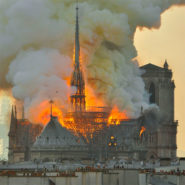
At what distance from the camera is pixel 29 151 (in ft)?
629

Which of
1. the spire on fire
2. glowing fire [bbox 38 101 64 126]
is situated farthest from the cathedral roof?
the spire on fire

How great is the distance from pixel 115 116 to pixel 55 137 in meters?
8.14

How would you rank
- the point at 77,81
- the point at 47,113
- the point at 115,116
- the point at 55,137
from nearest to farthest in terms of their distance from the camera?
the point at 47,113 < the point at 77,81 < the point at 55,137 < the point at 115,116

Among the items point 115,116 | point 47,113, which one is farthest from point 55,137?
point 115,116

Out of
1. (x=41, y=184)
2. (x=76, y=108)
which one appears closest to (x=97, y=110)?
(x=76, y=108)

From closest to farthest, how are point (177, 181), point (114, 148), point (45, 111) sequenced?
point (177, 181) < point (45, 111) < point (114, 148)

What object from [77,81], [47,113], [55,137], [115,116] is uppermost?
[77,81]

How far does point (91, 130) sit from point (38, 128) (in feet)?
27.6

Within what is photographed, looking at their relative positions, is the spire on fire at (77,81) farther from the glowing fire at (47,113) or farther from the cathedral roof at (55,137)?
the cathedral roof at (55,137)

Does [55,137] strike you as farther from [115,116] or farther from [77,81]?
[115,116]

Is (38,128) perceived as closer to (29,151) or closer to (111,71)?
(29,151)

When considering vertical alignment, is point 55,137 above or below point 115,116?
below

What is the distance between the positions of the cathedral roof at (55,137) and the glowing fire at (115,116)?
4.74 m

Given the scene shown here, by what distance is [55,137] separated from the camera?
184 m
